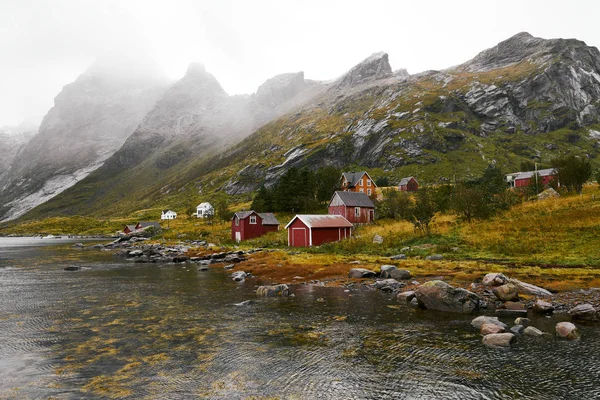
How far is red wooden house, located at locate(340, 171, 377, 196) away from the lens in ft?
386

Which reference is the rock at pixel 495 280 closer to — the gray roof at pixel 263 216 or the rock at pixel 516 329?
the rock at pixel 516 329

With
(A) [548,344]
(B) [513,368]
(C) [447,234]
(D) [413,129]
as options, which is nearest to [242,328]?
(B) [513,368]

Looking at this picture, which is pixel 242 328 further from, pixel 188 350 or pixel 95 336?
pixel 95 336

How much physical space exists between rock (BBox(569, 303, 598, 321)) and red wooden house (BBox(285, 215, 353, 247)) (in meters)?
42.5

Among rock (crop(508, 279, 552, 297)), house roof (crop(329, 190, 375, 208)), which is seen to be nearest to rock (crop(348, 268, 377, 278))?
rock (crop(508, 279, 552, 297))

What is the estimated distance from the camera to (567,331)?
54.2ft

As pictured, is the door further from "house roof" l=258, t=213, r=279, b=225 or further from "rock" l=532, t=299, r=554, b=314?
"rock" l=532, t=299, r=554, b=314

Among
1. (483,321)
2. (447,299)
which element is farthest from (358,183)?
(483,321)

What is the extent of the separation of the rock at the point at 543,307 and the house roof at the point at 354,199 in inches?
2238

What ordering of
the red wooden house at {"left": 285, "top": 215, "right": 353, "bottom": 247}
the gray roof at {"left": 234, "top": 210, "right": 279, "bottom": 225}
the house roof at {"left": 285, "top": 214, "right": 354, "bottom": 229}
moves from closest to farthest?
1. the red wooden house at {"left": 285, "top": 215, "right": 353, "bottom": 247}
2. the house roof at {"left": 285, "top": 214, "right": 354, "bottom": 229}
3. the gray roof at {"left": 234, "top": 210, "right": 279, "bottom": 225}

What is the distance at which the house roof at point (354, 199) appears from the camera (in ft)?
257

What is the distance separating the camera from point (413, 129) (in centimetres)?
17775

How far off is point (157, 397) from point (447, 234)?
4373 cm

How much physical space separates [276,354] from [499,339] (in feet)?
32.7
